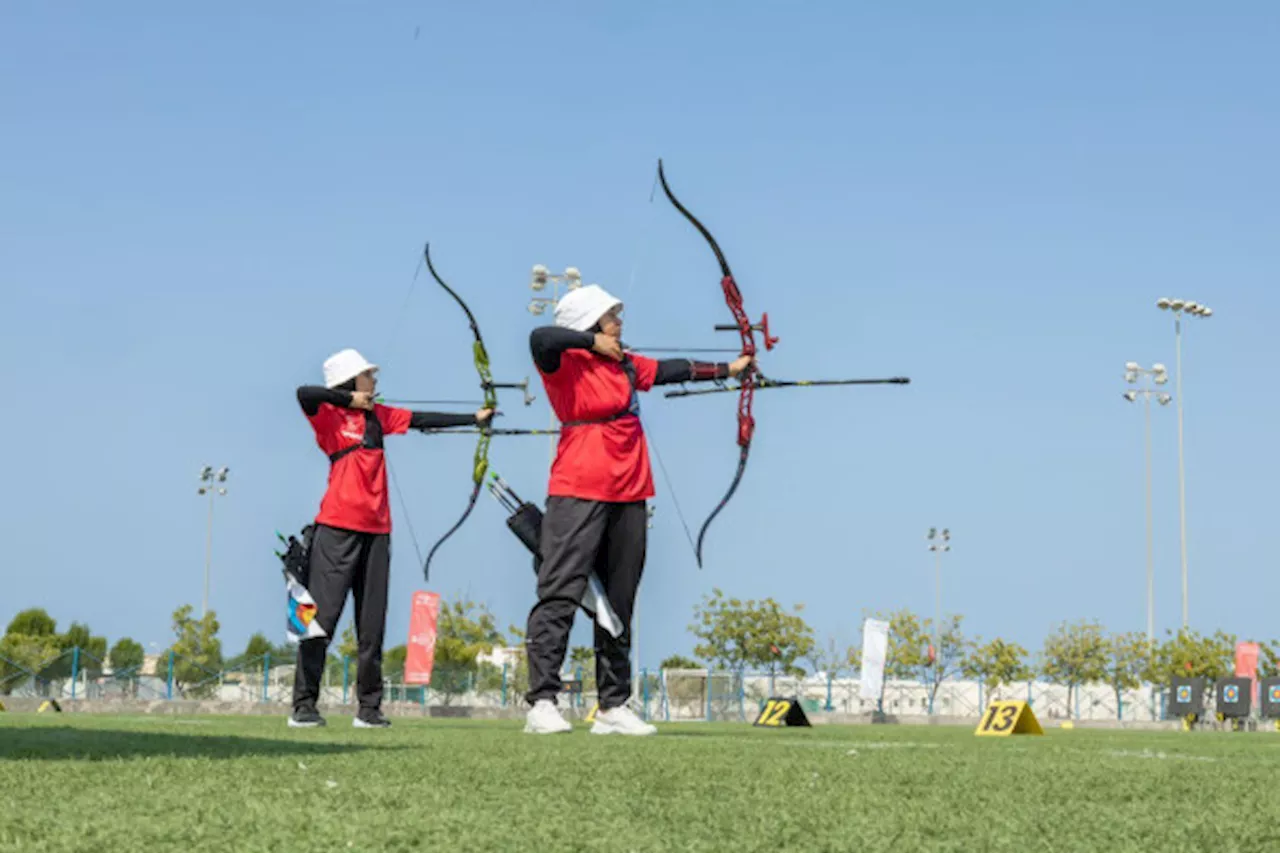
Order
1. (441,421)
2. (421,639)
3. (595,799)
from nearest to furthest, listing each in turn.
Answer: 1. (595,799)
2. (441,421)
3. (421,639)

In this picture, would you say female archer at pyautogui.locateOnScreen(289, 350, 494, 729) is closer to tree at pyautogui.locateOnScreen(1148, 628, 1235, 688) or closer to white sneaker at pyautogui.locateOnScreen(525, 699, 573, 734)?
white sneaker at pyautogui.locateOnScreen(525, 699, 573, 734)

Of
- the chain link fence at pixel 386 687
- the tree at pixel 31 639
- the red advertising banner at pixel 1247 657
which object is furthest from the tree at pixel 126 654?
the red advertising banner at pixel 1247 657

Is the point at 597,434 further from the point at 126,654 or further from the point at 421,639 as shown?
the point at 126,654

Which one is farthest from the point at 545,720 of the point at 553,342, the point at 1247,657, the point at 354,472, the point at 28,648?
the point at 28,648

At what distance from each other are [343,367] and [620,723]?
2.89 metres

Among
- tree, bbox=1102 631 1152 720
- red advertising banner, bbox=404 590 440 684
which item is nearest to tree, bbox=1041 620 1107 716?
tree, bbox=1102 631 1152 720

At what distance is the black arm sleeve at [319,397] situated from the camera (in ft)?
27.8

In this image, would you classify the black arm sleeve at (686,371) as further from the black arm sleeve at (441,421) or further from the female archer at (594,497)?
the black arm sleeve at (441,421)

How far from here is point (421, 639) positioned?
3112 cm

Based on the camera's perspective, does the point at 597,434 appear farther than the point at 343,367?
No

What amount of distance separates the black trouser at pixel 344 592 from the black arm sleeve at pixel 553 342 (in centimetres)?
187

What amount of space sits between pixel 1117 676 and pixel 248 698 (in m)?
36.0

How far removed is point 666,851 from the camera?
248 cm

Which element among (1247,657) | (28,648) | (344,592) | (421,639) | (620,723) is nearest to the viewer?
(620,723)
